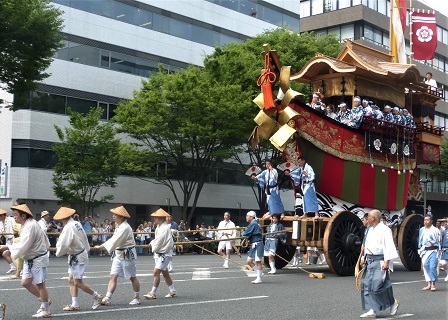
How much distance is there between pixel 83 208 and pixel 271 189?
1615cm

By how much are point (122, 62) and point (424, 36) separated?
18596mm

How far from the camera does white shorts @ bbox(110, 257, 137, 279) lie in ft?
36.6

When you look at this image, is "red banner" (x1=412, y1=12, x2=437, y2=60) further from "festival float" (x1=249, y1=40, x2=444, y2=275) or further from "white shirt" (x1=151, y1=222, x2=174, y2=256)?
"white shirt" (x1=151, y1=222, x2=174, y2=256)

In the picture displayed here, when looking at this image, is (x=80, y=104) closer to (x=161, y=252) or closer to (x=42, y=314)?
(x=161, y=252)

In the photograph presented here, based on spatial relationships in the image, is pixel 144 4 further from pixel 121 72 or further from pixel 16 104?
pixel 16 104

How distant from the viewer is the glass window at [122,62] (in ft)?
118

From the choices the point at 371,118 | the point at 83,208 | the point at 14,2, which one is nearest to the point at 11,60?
the point at 14,2

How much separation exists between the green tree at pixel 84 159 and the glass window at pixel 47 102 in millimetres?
3187

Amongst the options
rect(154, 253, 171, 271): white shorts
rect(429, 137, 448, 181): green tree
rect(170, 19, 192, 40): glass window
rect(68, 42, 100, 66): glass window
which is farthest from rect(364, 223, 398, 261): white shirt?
rect(429, 137, 448, 181): green tree

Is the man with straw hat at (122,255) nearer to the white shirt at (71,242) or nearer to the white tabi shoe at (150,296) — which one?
the white shirt at (71,242)

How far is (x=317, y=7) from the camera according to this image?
53438mm

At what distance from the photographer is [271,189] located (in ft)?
54.6

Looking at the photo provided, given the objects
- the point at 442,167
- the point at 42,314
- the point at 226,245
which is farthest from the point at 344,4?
the point at 42,314

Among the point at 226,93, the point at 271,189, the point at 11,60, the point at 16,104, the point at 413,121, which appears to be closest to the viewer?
the point at 271,189
